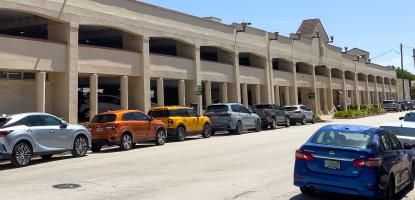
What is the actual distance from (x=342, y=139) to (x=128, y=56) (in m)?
20.9

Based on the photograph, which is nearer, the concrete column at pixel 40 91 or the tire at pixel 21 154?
the tire at pixel 21 154

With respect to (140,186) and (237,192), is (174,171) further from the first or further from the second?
(237,192)

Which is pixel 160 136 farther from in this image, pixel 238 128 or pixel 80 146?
pixel 238 128

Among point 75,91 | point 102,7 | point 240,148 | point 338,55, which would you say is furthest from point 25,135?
point 338,55

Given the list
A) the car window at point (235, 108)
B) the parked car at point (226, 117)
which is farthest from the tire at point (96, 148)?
the car window at point (235, 108)

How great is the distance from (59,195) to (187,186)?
8.34ft

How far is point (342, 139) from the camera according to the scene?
879 centimetres

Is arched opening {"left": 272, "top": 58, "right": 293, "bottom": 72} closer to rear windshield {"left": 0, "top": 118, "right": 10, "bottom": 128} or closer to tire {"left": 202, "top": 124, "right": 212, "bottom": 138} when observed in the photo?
tire {"left": 202, "top": 124, "right": 212, "bottom": 138}

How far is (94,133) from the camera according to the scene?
62.4ft

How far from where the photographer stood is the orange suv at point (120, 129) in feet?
61.4

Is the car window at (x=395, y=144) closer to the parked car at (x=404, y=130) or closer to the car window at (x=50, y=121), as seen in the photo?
the parked car at (x=404, y=130)

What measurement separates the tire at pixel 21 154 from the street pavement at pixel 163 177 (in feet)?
0.80

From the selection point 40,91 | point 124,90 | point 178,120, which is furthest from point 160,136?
point 124,90

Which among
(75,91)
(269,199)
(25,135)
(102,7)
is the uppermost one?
(102,7)
